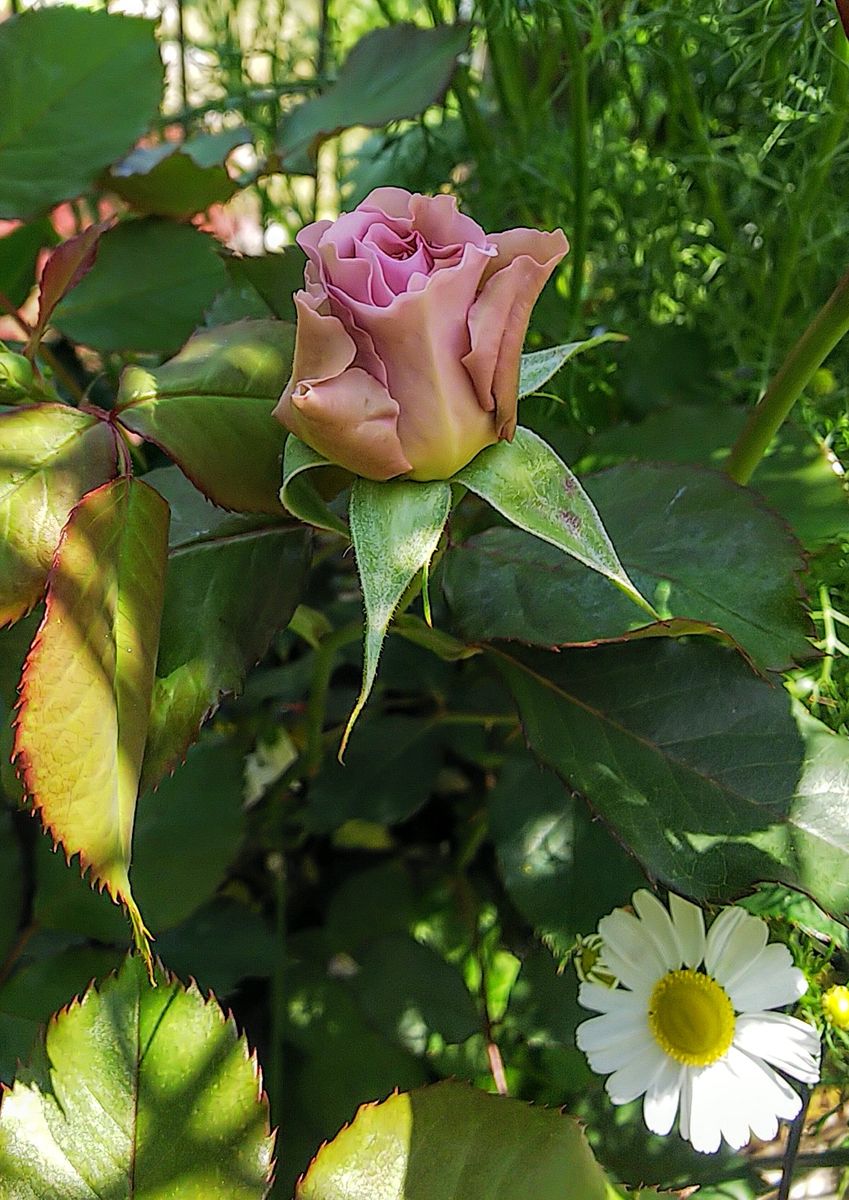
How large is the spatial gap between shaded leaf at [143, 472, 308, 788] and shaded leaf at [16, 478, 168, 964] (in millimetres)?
32

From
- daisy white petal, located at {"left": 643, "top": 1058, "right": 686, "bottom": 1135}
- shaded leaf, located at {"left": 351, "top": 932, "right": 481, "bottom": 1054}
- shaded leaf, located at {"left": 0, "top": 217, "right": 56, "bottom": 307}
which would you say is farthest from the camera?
shaded leaf, located at {"left": 0, "top": 217, "right": 56, "bottom": 307}

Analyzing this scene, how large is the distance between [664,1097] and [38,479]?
1.01ft

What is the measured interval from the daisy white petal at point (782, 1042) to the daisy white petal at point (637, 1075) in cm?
3

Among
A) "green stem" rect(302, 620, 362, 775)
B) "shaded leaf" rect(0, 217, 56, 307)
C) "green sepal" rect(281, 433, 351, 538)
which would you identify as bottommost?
"green stem" rect(302, 620, 362, 775)

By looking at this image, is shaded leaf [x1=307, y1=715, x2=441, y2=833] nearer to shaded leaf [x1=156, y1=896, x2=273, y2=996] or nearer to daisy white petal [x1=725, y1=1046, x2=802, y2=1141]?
shaded leaf [x1=156, y1=896, x2=273, y2=996]

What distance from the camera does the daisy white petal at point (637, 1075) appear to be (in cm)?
39

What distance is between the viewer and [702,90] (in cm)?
59

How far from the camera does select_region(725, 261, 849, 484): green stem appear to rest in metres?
0.35

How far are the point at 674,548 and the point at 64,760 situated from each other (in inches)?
8.8

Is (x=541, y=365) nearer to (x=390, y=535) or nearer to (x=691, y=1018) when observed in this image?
(x=390, y=535)

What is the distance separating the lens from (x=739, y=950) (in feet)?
1.31

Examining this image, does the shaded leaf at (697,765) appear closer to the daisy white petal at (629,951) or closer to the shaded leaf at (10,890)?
the daisy white petal at (629,951)

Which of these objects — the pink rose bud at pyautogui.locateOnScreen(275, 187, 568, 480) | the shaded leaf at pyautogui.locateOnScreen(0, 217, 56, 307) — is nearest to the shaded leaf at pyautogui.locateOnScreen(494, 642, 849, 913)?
the pink rose bud at pyautogui.locateOnScreen(275, 187, 568, 480)

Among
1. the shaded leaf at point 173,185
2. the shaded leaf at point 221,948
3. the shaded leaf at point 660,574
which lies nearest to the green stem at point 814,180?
the shaded leaf at point 660,574
